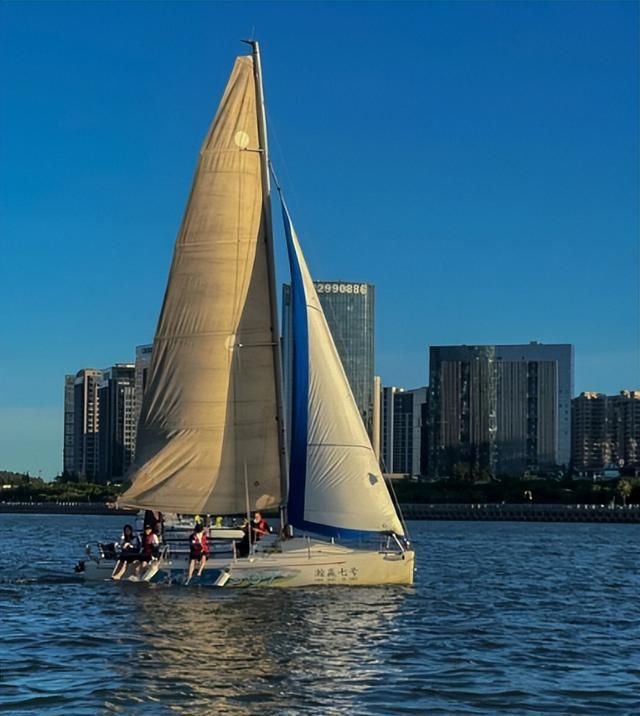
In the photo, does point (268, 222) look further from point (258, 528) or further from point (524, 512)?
point (524, 512)

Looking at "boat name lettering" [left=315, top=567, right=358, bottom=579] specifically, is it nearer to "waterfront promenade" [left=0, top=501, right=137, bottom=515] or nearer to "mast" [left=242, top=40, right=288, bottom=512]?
"mast" [left=242, top=40, right=288, bottom=512]

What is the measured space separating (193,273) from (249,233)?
2.06 metres

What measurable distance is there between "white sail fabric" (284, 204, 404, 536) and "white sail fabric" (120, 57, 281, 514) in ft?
5.10

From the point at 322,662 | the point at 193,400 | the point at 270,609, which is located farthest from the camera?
the point at 193,400

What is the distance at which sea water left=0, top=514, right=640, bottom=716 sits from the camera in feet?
70.7

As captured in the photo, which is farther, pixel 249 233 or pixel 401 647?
pixel 249 233

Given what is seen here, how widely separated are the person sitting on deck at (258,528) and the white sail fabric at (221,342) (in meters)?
0.99

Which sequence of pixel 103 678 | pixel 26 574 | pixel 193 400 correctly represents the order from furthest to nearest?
pixel 26 574 < pixel 193 400 < pixel 103 678

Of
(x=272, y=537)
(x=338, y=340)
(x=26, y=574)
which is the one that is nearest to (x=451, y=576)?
(x=272, y=537)

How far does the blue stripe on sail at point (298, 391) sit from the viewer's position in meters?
37.4

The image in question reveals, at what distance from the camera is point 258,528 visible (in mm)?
38344

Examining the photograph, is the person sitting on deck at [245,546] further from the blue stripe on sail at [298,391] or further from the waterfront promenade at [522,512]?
the waterfront promenade at [522,512]

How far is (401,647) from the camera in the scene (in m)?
27.3

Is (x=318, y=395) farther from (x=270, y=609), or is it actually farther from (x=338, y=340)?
(x=338, y=340)
